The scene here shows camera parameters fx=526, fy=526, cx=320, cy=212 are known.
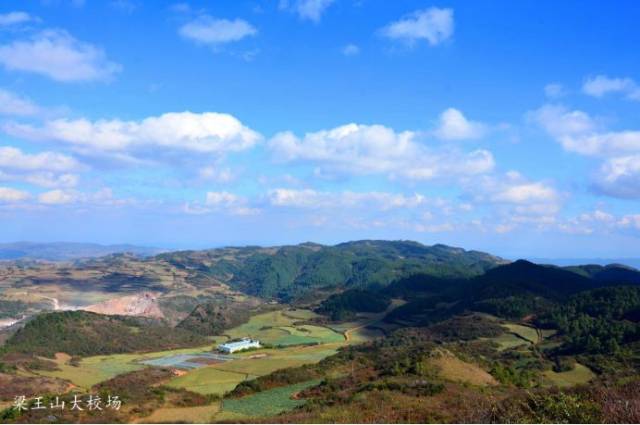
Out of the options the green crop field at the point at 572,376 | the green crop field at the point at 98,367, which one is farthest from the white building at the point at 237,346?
the green crop field at the point at 572,376

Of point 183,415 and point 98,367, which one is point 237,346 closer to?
point 98,367

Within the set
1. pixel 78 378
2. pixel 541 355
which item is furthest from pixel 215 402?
pixel 541 355

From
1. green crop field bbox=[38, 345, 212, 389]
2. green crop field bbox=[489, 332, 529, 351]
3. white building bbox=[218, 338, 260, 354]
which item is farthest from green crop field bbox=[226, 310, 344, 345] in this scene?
green crop field bbox=[489, 332, 529, 351]

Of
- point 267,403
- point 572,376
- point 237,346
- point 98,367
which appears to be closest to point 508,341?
point 572,376

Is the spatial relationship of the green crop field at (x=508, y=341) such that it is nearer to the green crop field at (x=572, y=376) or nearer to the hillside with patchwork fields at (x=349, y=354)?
the hillside with patchwork fields at (x=349, y=354)

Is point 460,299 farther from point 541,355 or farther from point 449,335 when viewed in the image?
point 541,355

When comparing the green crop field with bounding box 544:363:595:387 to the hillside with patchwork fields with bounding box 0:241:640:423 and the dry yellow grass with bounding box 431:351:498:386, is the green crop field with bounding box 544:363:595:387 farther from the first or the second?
the dry yellow grass with bounding box 431:351:498:386
